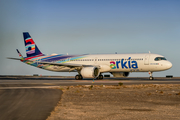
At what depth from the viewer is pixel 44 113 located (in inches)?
405

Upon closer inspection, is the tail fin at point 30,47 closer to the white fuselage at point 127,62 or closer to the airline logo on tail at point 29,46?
the airline logo on tail at point 29,46

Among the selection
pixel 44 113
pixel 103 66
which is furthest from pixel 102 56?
pixel 44 113

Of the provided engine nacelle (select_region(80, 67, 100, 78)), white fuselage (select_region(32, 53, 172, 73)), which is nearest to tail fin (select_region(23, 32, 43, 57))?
white fuselage (select_region(32, 53, 172, 73))

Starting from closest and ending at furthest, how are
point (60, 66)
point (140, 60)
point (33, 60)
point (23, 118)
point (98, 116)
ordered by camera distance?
point (23, 118), point (98, 116), point (140, 60), point (60, 66), point (33, 60)

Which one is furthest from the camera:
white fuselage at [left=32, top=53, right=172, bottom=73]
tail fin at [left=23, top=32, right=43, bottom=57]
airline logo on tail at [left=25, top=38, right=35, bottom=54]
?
airline logo on tail at [left=25, top=38, right=35, bottom=54]

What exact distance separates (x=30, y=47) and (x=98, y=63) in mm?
15588

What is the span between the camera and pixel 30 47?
51.5 m

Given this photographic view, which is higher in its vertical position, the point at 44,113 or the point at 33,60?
the point at 33,60

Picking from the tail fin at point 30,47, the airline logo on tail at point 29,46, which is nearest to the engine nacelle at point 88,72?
the tail fin at point 30,47

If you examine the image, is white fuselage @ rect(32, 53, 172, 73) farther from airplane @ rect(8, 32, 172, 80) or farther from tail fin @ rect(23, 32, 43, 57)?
tail fin @ rect(23, 32, 43, 57)

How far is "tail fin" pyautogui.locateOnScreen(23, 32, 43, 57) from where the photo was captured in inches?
2008

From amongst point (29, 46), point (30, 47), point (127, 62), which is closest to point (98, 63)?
point (127, 62)

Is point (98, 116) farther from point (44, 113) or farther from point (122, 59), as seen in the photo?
point (122, 59)

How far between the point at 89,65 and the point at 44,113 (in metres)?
33.3
